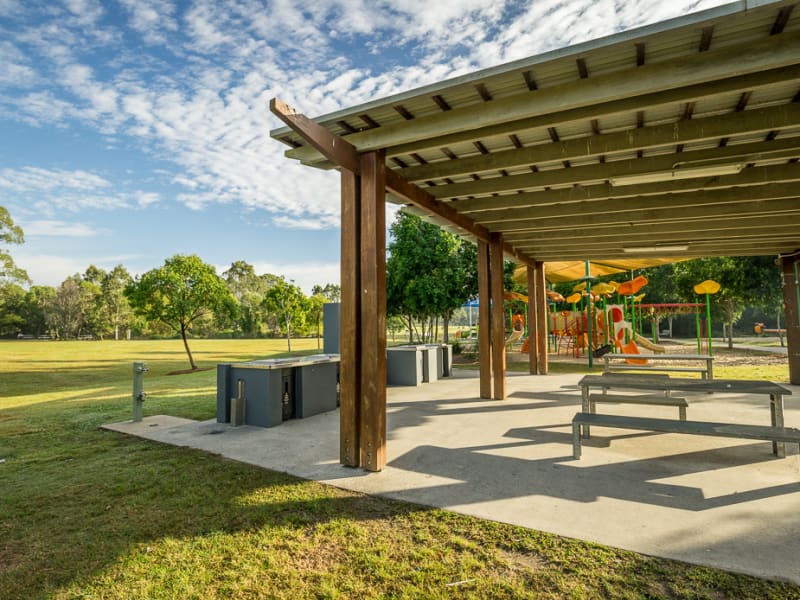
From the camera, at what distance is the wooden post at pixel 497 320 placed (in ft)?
27.1

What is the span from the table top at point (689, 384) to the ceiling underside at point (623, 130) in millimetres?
2595

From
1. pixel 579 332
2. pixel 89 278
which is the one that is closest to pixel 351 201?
pixel 579 332

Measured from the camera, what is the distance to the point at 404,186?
558 centimetres

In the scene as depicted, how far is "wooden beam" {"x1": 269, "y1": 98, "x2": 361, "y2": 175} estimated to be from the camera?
3.46 metres

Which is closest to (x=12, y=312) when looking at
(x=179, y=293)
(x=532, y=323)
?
(x=179, y=293)

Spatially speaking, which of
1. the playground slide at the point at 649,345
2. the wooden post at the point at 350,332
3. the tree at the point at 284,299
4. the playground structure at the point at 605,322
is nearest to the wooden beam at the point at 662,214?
the wooden post at the point at 350,332

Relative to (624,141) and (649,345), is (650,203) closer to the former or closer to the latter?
(624,141)

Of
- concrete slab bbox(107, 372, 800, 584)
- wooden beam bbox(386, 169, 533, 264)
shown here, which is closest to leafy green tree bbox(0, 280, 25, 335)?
concrete slab bbox(107, 372, 800, 584)

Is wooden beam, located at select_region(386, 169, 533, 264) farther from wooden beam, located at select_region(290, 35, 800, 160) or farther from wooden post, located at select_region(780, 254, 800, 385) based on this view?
wooden post, located at select_region(780, 254, 800, 385)

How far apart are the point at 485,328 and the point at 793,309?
7920 millimetres

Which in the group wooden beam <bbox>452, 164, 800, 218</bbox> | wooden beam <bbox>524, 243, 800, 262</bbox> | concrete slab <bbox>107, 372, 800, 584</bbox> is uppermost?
wooden beam <bbox>452, 164, 800, 218</bbox>

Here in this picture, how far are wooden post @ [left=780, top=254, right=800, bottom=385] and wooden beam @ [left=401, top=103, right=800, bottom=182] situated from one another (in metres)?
8.02

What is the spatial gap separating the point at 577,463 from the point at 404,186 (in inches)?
159

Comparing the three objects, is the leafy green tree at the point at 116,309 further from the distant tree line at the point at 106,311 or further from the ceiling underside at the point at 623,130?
the ceiling underside at the point at 623,130
